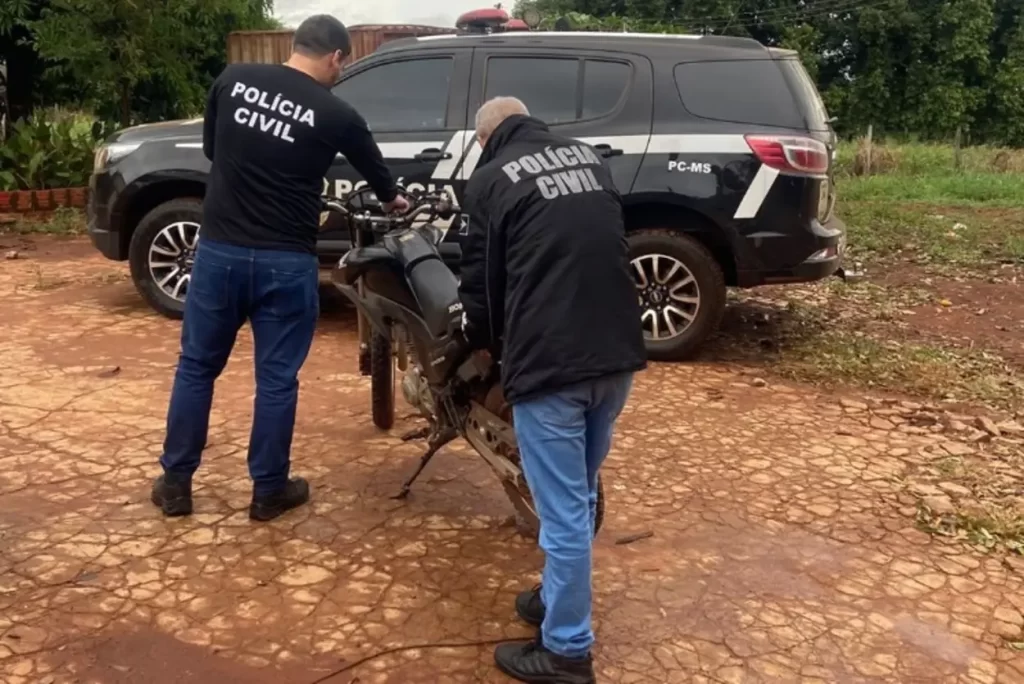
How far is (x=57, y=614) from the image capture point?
3449 mm

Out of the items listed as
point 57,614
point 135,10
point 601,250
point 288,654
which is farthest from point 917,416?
point 135,10

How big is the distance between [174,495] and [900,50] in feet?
123

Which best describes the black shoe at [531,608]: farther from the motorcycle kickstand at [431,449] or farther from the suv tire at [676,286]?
the suv tire at [676,286]

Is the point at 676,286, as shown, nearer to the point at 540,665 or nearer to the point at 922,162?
the point at 540,665

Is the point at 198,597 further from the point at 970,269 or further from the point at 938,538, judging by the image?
the point at 970,269

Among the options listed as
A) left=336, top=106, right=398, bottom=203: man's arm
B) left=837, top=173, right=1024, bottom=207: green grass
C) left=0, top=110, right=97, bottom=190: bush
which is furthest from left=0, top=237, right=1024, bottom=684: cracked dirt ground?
left=837, top=173, right=1024, bottom=207: green grass

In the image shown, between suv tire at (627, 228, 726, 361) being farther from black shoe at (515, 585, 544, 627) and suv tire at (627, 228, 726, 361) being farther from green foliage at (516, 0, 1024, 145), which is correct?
green foliage at (516, 0, 1024, 145)

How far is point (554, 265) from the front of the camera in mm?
2893

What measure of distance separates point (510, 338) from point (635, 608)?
1186 mm

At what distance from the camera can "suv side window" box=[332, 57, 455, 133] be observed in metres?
6.70

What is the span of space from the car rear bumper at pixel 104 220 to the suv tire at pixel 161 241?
0.40 feet

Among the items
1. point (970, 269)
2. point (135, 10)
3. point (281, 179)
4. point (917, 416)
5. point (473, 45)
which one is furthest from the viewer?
point (135, 10)

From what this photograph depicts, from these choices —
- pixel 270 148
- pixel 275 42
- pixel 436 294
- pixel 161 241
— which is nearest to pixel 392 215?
pixel 436 294

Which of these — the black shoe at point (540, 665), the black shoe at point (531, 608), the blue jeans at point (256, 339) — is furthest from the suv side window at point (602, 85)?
the black shoe at point (540, 665)
